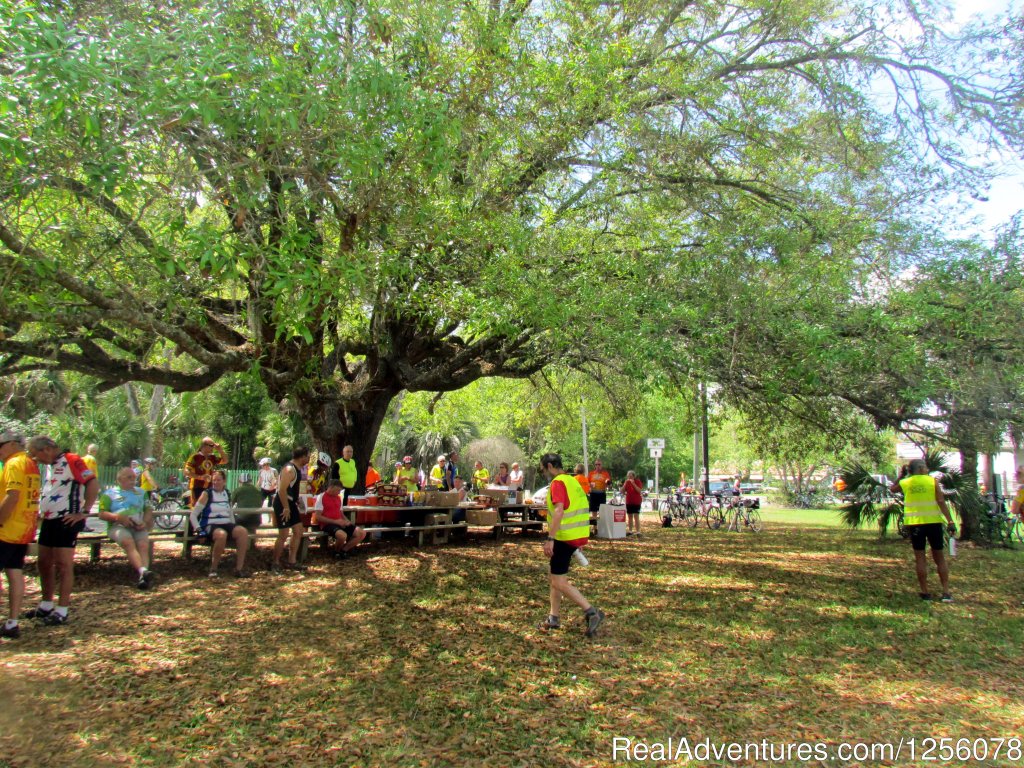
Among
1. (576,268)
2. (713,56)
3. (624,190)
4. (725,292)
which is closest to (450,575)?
(576,268)

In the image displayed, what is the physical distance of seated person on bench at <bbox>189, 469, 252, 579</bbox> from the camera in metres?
8.88

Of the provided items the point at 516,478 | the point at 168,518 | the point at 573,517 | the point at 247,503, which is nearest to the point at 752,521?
the point at 516,478

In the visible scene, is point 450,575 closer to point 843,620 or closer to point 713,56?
point 843,620

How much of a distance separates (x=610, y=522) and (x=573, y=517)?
919 cm

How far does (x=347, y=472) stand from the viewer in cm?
1167

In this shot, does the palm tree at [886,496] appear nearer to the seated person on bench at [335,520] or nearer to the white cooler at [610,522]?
the white cooler at [610,522]

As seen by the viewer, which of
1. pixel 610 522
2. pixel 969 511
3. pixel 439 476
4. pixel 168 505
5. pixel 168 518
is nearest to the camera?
pixel 439 476

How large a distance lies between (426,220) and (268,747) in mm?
5407

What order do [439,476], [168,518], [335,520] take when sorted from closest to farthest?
[335,520]
[439,476]
[168,518]

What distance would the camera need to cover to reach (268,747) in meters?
4.04

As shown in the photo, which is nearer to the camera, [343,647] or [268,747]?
[268,747]

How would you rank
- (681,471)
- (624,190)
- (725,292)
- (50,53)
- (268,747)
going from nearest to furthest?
(268,747) < (50,53) < (725,292) < (624,190) < (681,471)

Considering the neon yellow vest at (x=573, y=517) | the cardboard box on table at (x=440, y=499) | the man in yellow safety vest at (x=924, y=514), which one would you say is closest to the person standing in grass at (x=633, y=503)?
the cardboard box on table at (x=440, y=499)

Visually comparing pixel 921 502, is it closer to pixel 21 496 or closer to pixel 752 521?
pixel 21 496
